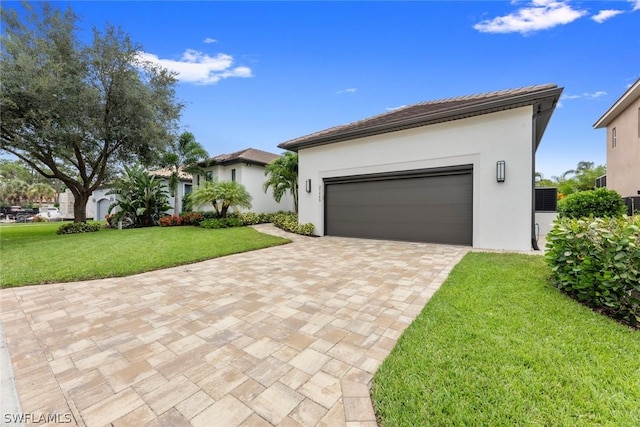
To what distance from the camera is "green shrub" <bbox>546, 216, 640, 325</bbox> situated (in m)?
3.09

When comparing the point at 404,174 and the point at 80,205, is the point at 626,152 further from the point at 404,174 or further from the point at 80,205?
the point at 80,205

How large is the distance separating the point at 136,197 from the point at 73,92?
6.25 m

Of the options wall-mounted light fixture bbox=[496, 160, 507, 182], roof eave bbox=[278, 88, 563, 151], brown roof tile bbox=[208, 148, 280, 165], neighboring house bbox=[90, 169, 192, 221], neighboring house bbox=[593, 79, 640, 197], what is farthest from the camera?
neighboring house bbox=[90, 169, 192, 221]

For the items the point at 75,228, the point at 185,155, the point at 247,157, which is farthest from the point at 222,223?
the point at 75,228

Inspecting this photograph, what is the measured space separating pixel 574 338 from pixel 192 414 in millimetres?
3480

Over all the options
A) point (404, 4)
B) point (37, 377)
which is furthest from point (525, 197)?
point (37, 377)

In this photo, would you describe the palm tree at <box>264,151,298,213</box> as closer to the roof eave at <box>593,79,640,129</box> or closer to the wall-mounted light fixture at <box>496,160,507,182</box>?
the wall-mounted light fixture at <box>496,160,507,182</box>

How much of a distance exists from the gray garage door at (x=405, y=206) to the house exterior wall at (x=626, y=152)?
32.0 feet

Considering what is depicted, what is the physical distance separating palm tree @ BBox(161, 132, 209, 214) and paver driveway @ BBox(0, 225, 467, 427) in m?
11.9

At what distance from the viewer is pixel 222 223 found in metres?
13.3

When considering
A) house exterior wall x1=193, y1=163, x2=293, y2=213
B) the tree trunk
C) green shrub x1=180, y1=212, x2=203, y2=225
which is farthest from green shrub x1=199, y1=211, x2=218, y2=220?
the tree trunk

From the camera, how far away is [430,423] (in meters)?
1.66

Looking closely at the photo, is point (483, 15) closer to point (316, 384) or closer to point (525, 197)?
point (525, 197)

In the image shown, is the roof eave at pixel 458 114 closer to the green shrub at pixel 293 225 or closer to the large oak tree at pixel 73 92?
the green shrub at pixel 293 225
